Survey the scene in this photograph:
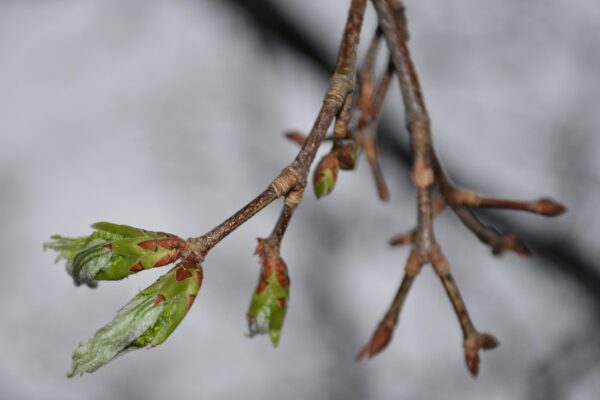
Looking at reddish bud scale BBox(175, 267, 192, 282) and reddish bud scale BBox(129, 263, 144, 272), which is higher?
reddish bud scale BBox(129, 263, 144, 272)

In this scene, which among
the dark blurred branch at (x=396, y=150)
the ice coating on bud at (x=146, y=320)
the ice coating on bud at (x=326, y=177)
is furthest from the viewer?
the dark blurred branch at (x=396, y=150)

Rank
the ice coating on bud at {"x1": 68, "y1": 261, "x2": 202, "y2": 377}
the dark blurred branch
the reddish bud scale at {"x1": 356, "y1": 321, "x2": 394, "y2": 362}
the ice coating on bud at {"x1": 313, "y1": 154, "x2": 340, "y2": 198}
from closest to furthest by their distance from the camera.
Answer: the ice coating on bud at {"x1": 68, "y1": 261, "x2": 202, "y2": 377}
the ice coating on bud at {"x1": 313, "y1": 154, "x2": 340, "y2": 198}
the reddish bud scale at {"x1": 356, "y1": 321, "x2": 394, "y2": 362}
the dark blurred branch

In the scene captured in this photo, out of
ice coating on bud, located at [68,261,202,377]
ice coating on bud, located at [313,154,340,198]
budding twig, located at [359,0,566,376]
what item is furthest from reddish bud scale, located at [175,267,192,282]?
budding twig, located at [359,0,566,376]

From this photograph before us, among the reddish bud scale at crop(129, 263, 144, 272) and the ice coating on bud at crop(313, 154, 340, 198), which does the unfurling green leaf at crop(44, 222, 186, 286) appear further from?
the ice coating on bud at crop(313, 154, 340, 198)

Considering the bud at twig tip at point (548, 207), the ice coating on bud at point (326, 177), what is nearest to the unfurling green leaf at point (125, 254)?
the ice coating on bud at point (326, 177)

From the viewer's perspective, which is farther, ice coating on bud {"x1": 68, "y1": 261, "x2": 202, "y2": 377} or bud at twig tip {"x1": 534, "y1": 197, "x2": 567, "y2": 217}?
bud at twig tip {"x1": 534, "y1": 197, "x2": 567, "y2": 217}

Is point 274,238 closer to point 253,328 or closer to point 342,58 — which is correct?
point 253,328

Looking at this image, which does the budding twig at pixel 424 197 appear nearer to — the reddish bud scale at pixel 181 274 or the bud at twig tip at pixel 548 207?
the bud at twig tip at pixel 548 207
